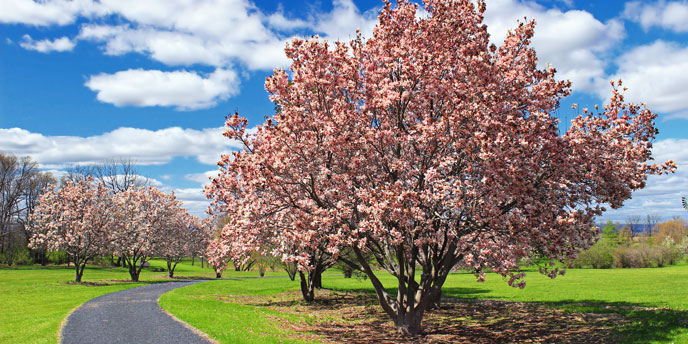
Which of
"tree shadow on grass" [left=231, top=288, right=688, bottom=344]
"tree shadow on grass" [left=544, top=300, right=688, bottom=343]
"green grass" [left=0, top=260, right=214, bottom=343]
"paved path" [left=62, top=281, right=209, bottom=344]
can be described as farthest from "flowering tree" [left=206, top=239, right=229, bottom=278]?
"tree shadow on grass" [left=544, top=300, right=688, bottom=343]

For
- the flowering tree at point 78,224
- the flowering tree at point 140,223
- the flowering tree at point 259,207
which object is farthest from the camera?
the flowering tree at point 140,223

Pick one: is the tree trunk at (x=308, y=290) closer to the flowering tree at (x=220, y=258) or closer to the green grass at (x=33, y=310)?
the flowering tree at (x=220, y=258)

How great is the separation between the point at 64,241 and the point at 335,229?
39.2 m

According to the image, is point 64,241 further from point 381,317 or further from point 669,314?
point 669,314

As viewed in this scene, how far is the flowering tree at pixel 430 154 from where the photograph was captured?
39.9ft

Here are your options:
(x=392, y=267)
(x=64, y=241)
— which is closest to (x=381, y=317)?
(x=392, y=267)

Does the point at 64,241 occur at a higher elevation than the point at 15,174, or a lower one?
lower

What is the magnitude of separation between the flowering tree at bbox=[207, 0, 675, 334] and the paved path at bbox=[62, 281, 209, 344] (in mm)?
4603

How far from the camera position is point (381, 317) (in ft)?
72.9

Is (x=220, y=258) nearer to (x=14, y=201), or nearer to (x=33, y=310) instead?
(x=33, y=310)

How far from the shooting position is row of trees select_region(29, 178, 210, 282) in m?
42.7

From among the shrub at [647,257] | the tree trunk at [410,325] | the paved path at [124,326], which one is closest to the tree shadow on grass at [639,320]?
the tree trunk at [410,325]

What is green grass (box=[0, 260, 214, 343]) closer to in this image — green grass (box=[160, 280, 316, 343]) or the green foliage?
green grass (box=[160, 280, 316, 343])

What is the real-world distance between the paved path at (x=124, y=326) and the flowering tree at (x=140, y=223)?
85.1 feet
